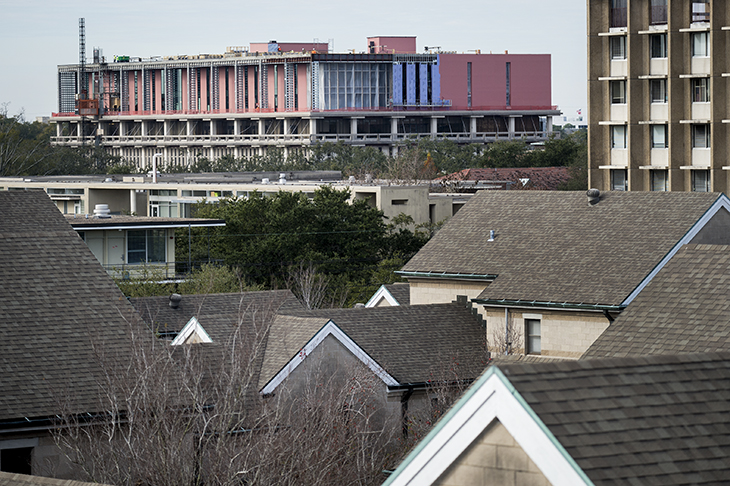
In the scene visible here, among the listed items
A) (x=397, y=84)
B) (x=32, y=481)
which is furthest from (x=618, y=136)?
(x=397, y=84)

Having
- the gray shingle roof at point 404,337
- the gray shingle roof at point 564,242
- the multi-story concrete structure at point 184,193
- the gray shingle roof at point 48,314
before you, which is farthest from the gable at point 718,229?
the multi-story concrete structure at point 184,193

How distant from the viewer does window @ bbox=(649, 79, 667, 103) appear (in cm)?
7781

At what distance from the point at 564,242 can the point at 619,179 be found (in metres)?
46.8

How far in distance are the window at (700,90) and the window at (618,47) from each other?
5.45 m

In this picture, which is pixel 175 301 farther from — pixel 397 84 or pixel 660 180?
pixel 397 84

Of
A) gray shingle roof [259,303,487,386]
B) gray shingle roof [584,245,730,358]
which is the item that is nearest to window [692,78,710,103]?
gray shingle roof [259,303,487,386]

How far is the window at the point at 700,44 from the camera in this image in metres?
75.7

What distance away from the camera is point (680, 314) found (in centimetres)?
2497

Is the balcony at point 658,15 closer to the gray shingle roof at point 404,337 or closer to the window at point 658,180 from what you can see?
the window at point 658,180

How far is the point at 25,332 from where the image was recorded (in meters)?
25.2

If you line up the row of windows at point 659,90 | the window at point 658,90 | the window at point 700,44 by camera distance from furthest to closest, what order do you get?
the window at point 658,90 → the row of windows at point 659,90 → the window at point 700,44

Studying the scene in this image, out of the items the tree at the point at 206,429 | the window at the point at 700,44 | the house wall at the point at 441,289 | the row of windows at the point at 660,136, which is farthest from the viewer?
the row of windows at the point at 660,136

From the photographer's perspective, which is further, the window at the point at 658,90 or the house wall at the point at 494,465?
the window at the point at 658,90

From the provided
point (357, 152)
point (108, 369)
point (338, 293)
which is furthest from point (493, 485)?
point (357, 152)
